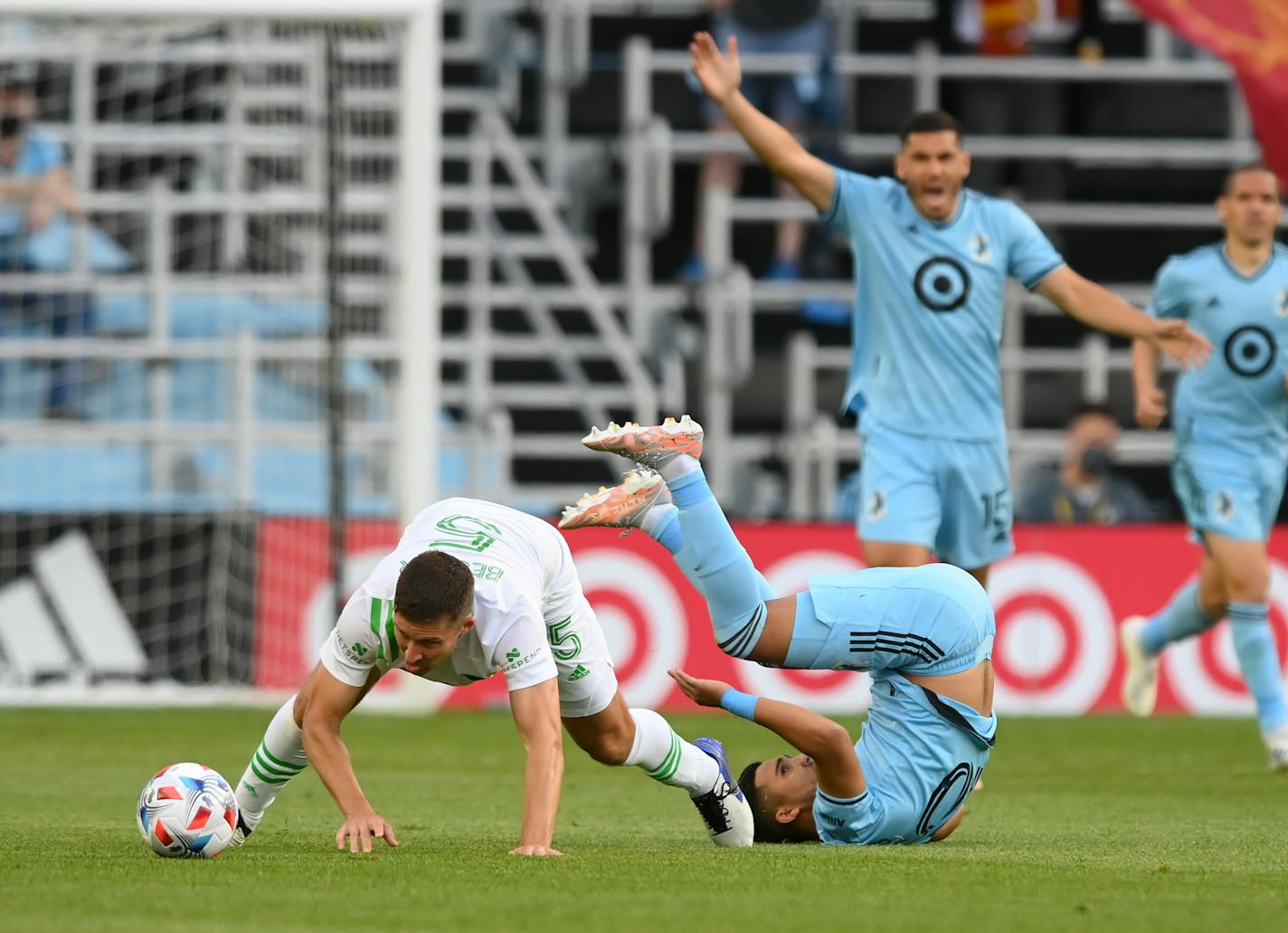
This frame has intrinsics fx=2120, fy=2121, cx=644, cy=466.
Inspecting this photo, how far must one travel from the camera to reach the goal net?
13398mm

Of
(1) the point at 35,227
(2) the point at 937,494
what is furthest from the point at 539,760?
(1) the point at 35,227

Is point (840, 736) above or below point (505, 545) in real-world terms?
below

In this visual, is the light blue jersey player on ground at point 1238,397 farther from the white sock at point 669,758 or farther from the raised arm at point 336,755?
the raised arm at point 336,755

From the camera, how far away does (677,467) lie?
6488 millimetres

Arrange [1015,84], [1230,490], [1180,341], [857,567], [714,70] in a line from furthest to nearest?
[1015,84], [857,567], [1230,490], [714,70], [1180,341]

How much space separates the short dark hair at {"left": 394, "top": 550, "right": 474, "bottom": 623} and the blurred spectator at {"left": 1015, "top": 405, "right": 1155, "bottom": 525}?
9145mm

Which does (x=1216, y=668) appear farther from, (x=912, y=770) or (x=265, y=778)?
(x=265, y=778)

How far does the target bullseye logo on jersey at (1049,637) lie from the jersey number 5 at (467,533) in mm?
7817

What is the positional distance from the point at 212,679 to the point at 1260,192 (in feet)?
24.1

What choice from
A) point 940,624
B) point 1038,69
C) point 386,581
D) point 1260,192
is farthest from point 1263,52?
point 386,581

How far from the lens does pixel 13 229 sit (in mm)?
15758

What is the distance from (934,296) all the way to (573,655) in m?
3.05

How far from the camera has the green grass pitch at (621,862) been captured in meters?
4.71

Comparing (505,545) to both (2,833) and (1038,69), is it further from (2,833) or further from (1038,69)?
(1038,69)
